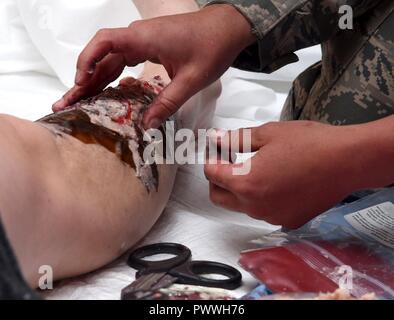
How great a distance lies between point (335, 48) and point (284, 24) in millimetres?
122

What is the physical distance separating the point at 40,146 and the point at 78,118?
0.43 feet

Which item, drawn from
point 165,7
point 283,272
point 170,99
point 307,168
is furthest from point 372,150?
point 165,7

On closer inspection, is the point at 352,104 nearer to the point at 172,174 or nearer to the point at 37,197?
the point at 172,174

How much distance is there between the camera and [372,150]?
816 millimetres

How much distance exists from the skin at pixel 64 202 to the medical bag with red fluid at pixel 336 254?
169 millimetres

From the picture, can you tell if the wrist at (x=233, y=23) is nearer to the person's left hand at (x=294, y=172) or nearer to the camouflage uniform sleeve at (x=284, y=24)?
the camouflage uniform sleeve at (x=284, y=24)

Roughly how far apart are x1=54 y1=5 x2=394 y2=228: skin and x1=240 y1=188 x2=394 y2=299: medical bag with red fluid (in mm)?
51

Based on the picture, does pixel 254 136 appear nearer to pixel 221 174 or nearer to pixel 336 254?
pixel 221 174

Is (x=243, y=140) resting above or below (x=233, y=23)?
below

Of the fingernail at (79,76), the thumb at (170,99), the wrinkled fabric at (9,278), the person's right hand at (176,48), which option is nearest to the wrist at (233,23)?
the person's right hand at (176,48)

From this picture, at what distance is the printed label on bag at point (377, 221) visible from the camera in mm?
928

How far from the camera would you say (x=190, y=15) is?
0.97 metres

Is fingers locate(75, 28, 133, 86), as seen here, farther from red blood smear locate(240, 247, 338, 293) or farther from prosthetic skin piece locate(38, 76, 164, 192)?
red blood smear locate(240, 247, 338, 293)
